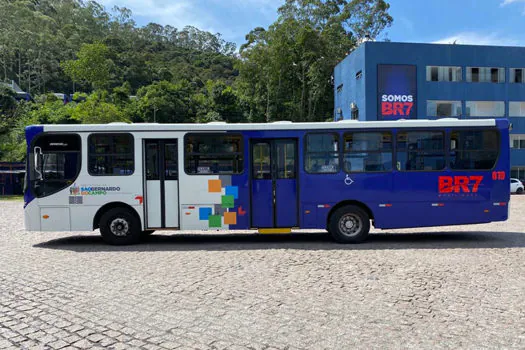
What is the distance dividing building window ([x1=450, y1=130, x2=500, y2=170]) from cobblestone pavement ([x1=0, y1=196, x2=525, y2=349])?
1957 mm

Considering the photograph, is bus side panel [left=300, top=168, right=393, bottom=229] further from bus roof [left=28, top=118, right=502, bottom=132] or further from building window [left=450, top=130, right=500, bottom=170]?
building window [left=450, top=130, right=500, bottom=170]

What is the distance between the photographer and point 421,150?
33.6 ft

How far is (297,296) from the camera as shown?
5.80 meters

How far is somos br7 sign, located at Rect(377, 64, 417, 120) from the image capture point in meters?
36.2

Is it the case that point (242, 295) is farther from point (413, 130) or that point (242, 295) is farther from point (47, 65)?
point (47, 65)

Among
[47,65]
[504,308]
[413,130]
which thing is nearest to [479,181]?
[413,130]

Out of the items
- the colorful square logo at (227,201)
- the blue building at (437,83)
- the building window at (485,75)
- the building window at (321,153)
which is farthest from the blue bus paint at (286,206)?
the building window at (485,75)

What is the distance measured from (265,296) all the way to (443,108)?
3786 cm

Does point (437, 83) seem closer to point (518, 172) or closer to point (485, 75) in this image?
point (485, 75)

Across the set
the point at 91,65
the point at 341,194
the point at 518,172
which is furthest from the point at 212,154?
the point at 518,172

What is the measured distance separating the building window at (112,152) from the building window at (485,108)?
37329 millimetres

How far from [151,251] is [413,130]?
696cm

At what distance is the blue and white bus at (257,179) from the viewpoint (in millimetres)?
10078

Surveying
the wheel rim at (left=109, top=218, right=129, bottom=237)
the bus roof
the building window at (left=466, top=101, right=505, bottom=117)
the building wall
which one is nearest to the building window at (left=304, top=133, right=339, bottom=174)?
the bus roof
